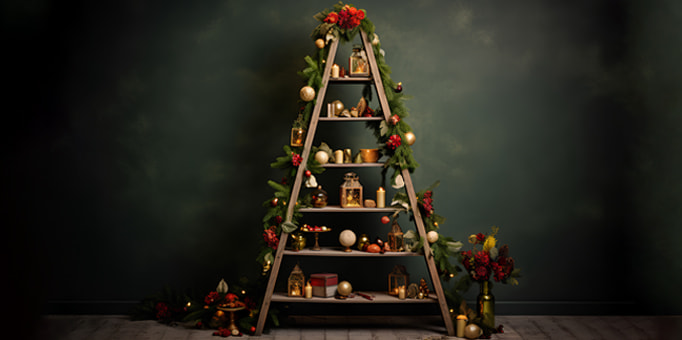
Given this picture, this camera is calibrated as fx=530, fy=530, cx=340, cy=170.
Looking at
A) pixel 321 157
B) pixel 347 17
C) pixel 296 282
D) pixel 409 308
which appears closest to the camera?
pixel 347 17

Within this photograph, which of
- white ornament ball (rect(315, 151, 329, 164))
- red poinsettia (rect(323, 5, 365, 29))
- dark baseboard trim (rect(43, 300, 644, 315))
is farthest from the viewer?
dark baseboard trim (rect(43, 300, 644, 315))

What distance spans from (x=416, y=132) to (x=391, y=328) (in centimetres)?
155

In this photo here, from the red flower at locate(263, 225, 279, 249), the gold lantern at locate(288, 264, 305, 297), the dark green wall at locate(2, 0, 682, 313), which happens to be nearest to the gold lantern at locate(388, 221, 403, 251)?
the dark green wall at locate(2, 0, 682, 313)

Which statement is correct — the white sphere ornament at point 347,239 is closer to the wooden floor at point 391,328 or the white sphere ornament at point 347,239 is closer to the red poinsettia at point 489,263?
the wooden floor at point 391,328

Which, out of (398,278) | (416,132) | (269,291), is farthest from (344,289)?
(416,132)

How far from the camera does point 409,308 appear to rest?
4.27m

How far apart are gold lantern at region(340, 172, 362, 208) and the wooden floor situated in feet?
3.05

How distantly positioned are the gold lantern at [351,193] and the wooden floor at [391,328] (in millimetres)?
931

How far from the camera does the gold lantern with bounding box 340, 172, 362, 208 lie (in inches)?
153

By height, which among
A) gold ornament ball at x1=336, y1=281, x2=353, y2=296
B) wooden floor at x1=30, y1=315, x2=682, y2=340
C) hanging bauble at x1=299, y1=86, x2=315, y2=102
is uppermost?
hanging bauble at x1=299, y1=86, x2=315, y2=102

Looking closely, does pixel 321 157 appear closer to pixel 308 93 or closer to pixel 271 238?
pixel 308 93

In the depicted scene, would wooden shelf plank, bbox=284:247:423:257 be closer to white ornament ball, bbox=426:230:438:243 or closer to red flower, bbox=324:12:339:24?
white ornament ball, bbox=426:230:438:243

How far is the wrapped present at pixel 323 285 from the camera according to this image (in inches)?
151

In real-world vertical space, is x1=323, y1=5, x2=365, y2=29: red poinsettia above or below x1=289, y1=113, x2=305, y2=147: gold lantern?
above
